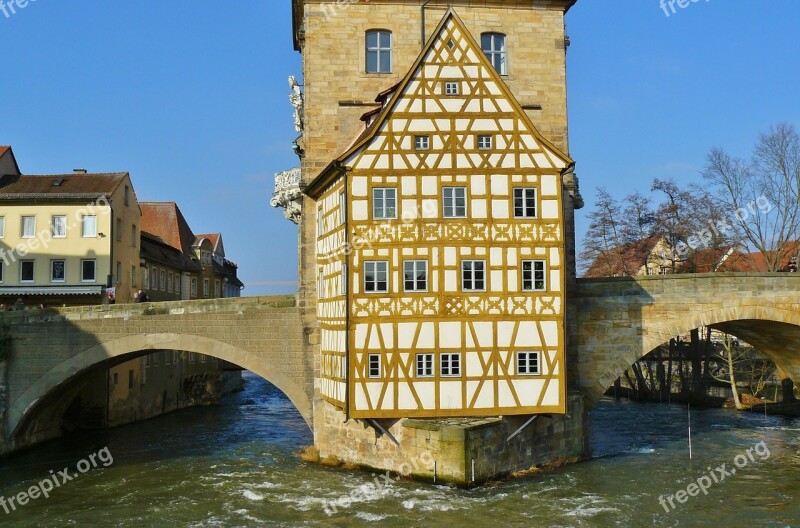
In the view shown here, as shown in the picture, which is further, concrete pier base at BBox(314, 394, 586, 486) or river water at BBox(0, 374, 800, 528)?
concrete pier base at BBox(314, 394, 586, 486)

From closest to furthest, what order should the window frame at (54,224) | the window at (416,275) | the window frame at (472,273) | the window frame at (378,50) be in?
1. the window at (416,275)
2. the window frame at (472,273)
3. the window frame at (378,50)
4. the window frame at (54,224)

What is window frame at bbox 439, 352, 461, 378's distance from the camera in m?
21.7

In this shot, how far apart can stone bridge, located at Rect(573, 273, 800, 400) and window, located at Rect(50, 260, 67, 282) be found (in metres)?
22.1

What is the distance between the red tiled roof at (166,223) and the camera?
168ft

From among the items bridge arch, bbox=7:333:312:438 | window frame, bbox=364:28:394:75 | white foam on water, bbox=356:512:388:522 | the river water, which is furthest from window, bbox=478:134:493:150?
white foam on water, bbox=356:512:388:522

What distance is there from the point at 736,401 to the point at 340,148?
24523 millimetres

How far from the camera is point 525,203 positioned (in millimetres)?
22297

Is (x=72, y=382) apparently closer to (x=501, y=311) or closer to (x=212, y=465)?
(x=212, y=465)

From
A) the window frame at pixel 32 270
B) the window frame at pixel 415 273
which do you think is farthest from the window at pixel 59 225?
the window frame at pixel 415 273

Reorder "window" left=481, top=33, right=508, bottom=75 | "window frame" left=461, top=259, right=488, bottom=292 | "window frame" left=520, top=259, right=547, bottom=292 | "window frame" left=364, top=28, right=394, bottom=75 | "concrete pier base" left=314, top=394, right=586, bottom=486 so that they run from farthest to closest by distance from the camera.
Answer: "window" left=481, top=33, right=508, bottom=75 → "window frame" left=364, top=28, right=394, bottom=75 → "window frame" left=520, top=259, right=547, bottom=292 → "window frame" left=461, top=259, right=488, bottom=292 → "concrete pier base" left=314, top=394, right=586, bottom=486

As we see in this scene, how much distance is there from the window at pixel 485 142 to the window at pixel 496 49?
539cm

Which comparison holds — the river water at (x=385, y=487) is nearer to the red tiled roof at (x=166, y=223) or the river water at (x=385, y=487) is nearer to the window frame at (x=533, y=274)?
the window frame at (x=533, y=274)

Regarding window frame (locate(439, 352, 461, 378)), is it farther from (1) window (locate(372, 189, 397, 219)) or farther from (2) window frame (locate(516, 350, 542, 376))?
(1) window (locate(372, 189, 397, 219))

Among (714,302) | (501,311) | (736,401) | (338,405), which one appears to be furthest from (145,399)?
(736,401)
